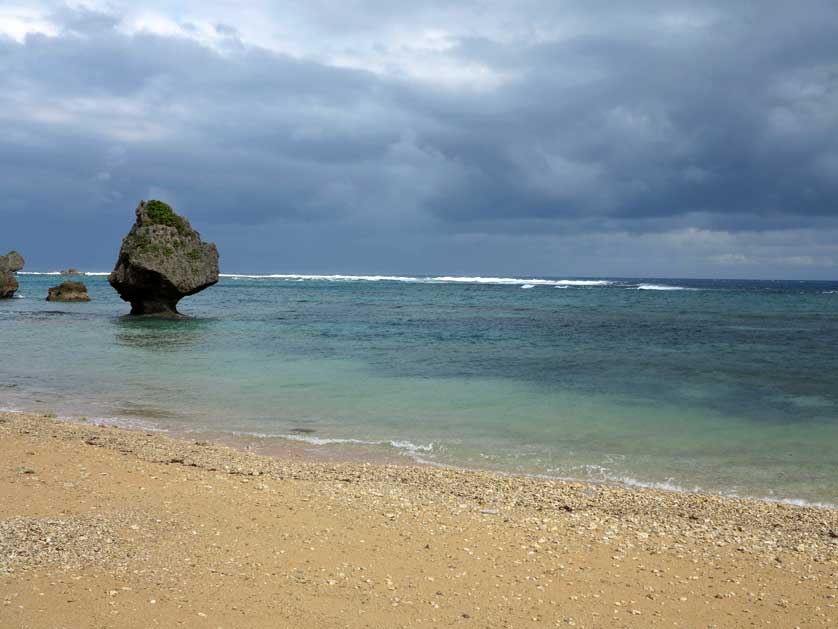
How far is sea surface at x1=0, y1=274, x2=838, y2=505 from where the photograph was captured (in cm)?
1106

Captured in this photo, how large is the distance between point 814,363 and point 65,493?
23.3 m

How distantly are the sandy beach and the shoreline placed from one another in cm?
51

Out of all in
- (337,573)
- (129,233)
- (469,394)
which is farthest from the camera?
(129,233)

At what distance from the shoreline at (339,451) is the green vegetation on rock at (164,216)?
2411 centimetres

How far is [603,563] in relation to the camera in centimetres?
627

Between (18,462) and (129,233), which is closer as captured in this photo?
(18,462)

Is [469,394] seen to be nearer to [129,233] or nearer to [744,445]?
[744,445]

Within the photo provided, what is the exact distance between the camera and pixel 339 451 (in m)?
11.3

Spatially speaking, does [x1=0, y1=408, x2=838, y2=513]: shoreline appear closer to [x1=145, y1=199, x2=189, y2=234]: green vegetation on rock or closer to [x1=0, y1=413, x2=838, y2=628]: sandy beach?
[x1=0, y1=413, x2=838, y2=628]: sandy beach

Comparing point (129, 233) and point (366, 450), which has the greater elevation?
point (129, 233)

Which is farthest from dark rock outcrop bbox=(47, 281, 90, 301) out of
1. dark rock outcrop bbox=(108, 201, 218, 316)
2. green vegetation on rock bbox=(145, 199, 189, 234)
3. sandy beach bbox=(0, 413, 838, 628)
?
sandy beach bbox=(0, 413, 838, 628)

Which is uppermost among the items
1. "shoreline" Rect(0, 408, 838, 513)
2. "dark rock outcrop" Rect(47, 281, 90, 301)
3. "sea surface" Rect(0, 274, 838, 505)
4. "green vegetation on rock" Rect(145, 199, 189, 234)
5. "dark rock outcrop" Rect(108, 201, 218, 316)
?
"green vegetation on rock" Rect(145, 199, 189, 234)

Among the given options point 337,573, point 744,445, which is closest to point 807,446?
point 744,445

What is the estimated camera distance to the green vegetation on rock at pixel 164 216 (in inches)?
1420
